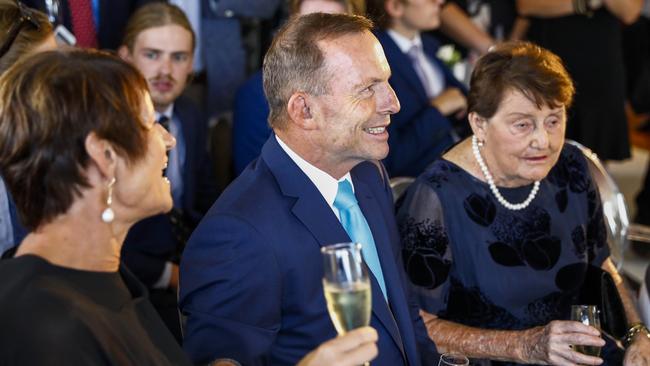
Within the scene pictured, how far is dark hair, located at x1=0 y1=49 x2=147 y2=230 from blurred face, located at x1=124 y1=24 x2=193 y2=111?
2.11 metres

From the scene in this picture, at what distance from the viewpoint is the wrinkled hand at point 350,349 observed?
5.28ft

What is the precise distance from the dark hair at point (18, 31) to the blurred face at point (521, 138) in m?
1.32

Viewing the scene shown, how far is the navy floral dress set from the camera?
2.64m

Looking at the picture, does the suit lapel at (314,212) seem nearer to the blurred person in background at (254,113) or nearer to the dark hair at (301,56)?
the dark hair at (301,56)

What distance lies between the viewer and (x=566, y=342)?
2346 mm

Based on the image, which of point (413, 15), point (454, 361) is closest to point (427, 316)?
point (454, 361)

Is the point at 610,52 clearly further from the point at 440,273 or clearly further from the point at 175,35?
the point at 440,273

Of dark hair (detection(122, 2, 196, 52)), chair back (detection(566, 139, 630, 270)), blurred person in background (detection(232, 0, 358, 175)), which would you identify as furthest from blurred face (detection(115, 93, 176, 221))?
dark hair (detection(122, 2, 196, 52))

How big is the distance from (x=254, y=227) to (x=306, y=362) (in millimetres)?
482

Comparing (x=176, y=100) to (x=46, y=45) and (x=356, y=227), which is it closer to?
(x=46, y=45)

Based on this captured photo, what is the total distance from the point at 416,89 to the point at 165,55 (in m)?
1.01

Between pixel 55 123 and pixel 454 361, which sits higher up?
pixel 55 123

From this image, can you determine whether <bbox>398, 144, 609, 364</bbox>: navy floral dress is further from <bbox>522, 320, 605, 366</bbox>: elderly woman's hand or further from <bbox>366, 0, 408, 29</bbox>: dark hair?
<bbox>366, 0, 408, 29</bbox>: dark hair

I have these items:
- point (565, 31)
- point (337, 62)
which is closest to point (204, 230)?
point (337, 62)
